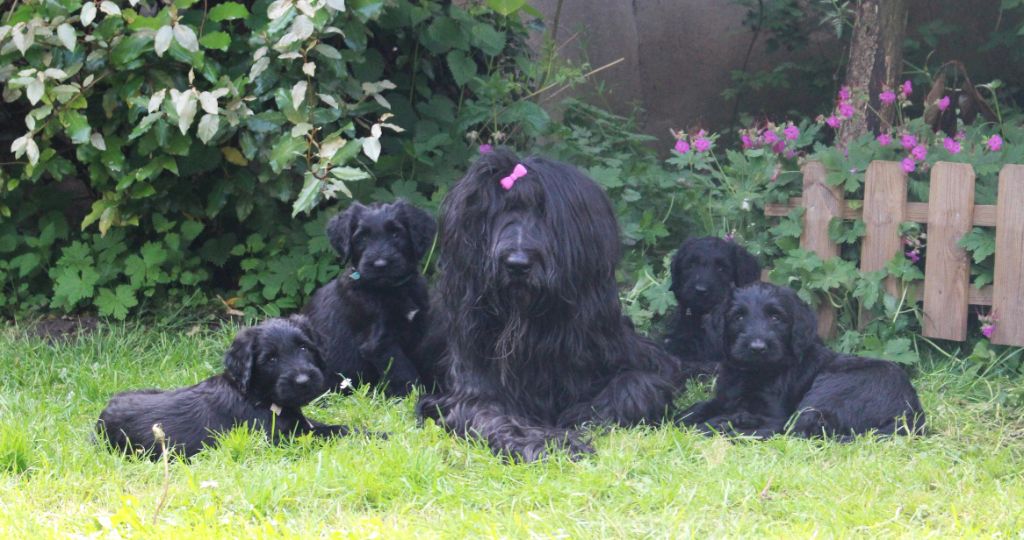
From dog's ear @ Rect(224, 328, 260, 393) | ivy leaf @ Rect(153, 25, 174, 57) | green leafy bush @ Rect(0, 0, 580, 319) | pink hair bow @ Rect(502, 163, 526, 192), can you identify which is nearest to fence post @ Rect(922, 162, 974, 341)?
green leafy bush @ Rect(0, 0, 580, 319)

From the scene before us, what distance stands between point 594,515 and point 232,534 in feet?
3.59

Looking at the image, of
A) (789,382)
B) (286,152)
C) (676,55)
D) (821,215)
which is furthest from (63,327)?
(676,55)

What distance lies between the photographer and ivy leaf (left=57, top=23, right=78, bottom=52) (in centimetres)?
557

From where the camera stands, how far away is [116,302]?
6629 mm

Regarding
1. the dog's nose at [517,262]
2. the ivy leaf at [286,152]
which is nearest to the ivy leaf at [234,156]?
the ivy leaf at [286,152]

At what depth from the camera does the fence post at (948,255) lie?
571 centimetres

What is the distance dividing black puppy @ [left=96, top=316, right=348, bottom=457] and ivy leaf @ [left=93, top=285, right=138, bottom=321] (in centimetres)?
219

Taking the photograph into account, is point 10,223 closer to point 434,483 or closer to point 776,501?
point 434,483

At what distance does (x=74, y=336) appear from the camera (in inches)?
257

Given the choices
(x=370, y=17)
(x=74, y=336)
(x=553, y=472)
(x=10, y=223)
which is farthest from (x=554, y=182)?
(x=10, y=223)

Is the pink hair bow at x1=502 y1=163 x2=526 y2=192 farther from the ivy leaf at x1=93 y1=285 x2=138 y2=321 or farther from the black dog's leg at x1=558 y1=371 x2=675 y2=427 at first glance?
the ivy leaf at x1=93 y1=285 x2=138 y2=321

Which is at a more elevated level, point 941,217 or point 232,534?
point 941,217

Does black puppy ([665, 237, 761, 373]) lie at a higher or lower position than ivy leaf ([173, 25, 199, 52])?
lower

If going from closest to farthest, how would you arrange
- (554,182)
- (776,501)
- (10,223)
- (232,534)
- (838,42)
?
(232,534)
(776,501)
(554,182)
(10,223)
(838,42)
